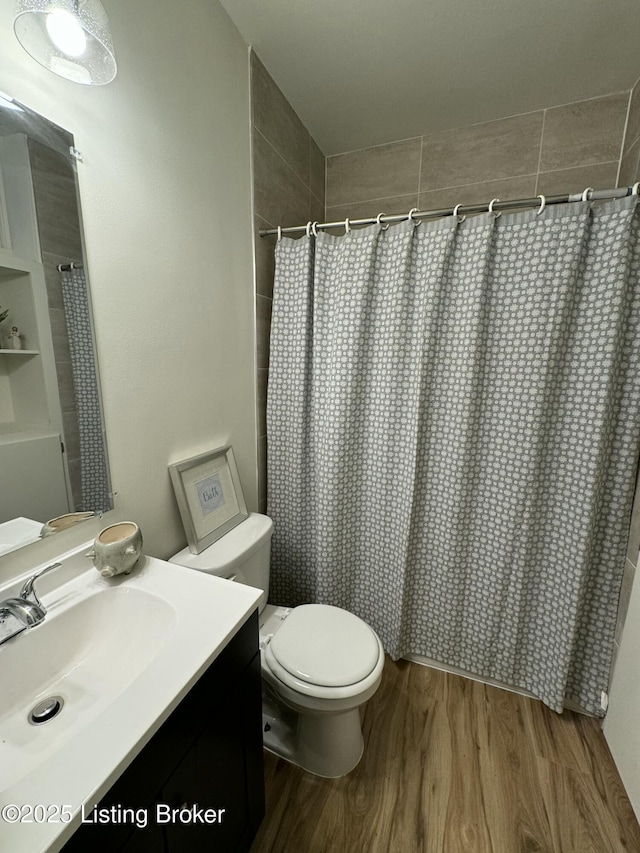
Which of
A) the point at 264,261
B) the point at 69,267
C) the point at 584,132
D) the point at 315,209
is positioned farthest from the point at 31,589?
the point at 584,132

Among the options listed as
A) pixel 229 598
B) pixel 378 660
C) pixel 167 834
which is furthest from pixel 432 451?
pixel 167 834

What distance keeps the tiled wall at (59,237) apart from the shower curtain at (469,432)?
32.1 inches

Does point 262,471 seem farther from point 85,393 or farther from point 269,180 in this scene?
point 269,180

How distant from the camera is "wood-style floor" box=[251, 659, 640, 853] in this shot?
1.06 metres

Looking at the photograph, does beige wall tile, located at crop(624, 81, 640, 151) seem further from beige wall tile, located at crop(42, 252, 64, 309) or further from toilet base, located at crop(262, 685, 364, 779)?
toilet base, located at crop(262, 685, 364, 779)

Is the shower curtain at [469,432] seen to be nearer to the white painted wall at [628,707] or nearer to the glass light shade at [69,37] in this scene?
the white painted wall at [628,707]

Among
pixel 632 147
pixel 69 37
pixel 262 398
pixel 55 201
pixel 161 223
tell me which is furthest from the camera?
pixel 262 398

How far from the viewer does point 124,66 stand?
0.92 m

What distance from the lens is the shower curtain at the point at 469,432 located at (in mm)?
1200

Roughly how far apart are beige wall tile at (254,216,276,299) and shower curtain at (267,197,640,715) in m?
0.07

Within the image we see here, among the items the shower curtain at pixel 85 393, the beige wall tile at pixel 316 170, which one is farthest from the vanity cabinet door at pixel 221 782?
the beige wall tile at pixel 316 170

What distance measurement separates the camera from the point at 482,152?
1.71 metres

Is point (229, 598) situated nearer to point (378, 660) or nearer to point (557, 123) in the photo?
point (378, 660)

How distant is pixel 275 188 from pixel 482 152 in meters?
1.01
